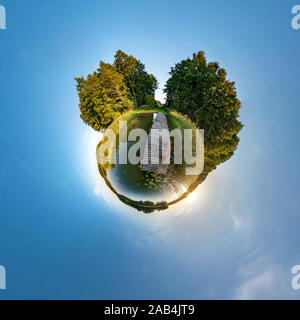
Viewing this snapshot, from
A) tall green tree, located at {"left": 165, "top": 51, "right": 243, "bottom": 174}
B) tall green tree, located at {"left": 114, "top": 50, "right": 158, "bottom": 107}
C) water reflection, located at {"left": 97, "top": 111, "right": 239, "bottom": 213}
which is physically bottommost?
water reflection, located at {"left": 97, "top": 111, "right": 239, "bottom": 213}

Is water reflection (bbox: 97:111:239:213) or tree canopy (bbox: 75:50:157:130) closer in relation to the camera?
water reflection (bbox: 97:111:239:213)

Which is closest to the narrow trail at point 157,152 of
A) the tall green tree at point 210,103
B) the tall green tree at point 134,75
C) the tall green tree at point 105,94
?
the tall green tree at point 210,103

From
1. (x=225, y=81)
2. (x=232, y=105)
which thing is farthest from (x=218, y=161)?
(x=225, y=81)

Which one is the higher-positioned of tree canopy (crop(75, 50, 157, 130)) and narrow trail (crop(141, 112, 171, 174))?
tree canopy (crop(75, 50, 157, 130))

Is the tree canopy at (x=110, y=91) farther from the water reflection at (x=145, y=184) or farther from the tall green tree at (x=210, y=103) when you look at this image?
the water reflection at (x=145, y=184)

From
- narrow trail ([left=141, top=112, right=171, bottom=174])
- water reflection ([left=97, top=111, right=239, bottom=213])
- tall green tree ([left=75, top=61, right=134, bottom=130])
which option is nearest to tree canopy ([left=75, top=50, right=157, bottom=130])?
tall green tree ([left=75, top=61, right=134, bottom=130])

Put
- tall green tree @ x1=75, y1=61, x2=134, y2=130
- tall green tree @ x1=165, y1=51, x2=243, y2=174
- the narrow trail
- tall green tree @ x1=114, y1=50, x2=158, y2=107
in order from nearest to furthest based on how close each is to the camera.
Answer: the narrow trail, tall green tree @ x1=165, y1=51, x2=243, y2=174, tall green tree @ x1=75, y1=61, x2=134, y2=130, tall green tree @ x1=114, y1=50, x2=158, y2=107

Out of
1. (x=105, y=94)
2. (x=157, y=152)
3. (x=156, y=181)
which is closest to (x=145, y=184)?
(x=156, y=181)

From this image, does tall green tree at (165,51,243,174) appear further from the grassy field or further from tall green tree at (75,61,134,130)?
tall green tree at (75,61,134,130)
